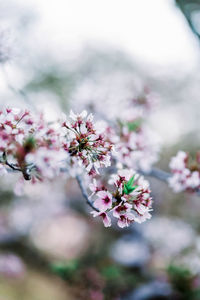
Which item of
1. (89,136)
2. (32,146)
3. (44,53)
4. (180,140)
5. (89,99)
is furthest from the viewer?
(180,140)

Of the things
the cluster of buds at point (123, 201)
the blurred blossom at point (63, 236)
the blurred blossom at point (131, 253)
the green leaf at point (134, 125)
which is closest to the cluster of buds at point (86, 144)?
the cluster of buds at point (123, 201)

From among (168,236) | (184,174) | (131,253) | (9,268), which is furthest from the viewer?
(168,236)

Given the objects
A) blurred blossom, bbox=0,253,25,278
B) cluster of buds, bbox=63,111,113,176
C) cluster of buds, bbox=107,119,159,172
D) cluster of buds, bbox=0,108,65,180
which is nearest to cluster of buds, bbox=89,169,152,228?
cluster of buds, bbox=63,111,113,176

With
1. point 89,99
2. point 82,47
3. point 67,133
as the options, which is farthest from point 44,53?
point 67,133

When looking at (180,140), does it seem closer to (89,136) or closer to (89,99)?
(89,99)

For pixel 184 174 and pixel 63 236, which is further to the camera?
pixel 63 236

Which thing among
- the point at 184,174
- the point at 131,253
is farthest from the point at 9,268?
the point at 184,174

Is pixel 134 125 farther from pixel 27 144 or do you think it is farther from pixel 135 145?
pixel 27 144

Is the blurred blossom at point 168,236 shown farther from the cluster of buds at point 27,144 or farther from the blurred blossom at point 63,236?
the cluster of buds at point 27,144
